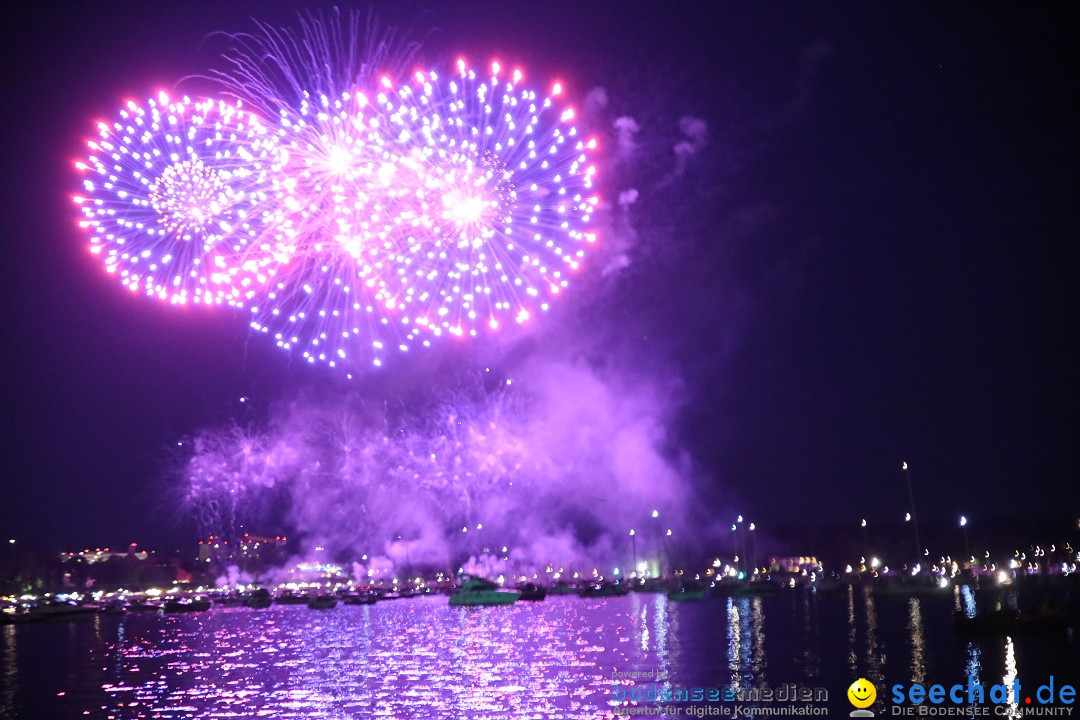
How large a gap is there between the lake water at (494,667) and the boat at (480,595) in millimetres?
33238

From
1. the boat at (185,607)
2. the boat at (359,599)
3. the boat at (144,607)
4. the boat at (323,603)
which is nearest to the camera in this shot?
the boat at (185,607)

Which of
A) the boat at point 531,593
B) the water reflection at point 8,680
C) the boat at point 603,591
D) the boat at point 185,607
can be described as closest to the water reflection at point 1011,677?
the water reflection at point 8,680

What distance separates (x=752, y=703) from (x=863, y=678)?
4649 millimetres

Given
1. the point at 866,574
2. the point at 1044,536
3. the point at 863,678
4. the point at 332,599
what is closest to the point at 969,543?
the point at 1044,536

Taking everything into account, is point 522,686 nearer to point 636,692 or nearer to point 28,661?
point 636,692

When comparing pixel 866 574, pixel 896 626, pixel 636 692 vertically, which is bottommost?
pixel 866 574

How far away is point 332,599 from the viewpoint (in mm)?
81500

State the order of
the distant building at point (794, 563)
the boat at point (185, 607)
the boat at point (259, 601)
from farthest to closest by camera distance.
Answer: the distant building at point (794, 563) < the boat at point (259, 601) < the boat at point (185, 607)

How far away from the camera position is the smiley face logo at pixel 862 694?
1745 centimetres

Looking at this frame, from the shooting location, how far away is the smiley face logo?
17.5m

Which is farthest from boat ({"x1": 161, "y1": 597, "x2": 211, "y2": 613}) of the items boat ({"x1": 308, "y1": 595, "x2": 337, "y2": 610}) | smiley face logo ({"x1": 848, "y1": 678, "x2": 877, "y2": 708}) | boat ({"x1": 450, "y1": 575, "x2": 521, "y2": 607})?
smiley face logo ({"x1": 848, "y1": 678, "x2": 877, "y2": 708})

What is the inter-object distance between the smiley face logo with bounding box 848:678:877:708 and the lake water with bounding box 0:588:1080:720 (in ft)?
0.65

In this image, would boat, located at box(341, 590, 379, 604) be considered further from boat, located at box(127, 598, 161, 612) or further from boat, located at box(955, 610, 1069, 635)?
boat, located at box(955, 610, 1069, 635)

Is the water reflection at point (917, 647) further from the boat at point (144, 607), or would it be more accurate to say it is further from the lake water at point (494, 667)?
the boat at point (144, 607)
